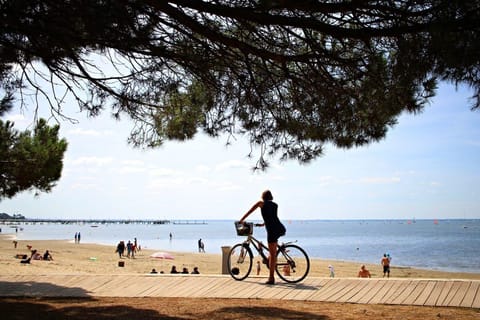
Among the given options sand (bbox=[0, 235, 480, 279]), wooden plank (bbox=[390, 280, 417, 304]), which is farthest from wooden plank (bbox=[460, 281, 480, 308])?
sand (bbox=[0, 235, 480, 279])

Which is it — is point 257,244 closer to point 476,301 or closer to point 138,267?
point 476,301

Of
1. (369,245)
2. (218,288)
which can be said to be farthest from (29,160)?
(369,245)

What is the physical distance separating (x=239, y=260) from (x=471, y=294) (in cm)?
333

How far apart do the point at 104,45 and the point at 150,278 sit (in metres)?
4.27

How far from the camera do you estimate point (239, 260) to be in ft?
25.8

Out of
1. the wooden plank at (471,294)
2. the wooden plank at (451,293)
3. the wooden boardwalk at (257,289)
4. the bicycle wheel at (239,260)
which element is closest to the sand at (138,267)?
the wooden boardwalk at (257,289)

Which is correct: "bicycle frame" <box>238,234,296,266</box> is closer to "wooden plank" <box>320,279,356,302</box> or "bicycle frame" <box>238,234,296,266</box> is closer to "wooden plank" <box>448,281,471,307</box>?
"wooden plank" <box>320,279,356,302</box>

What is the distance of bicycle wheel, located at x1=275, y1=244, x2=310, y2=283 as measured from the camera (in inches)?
298

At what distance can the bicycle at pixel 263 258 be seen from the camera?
298 inches

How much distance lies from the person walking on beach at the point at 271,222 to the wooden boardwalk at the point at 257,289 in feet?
1.57

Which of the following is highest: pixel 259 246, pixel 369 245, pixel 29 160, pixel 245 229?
pixel 29 160

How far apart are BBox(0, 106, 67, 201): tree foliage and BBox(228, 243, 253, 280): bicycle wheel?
5.39 m

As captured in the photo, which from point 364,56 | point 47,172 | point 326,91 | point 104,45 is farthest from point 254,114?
point 47,172

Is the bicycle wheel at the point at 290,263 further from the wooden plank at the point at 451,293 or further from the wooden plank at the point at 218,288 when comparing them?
the wooden plank at the point at 451,293
